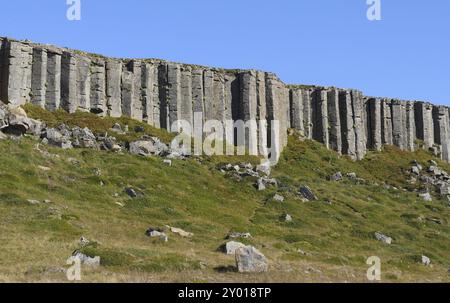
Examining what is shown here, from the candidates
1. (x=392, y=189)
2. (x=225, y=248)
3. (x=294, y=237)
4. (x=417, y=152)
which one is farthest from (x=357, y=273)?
(x=417, y=152)

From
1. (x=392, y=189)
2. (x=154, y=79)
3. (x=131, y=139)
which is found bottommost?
(x=392, y=189)

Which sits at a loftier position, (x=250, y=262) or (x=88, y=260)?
(x=88, y=260)

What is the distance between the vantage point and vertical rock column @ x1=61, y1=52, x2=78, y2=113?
273 feet

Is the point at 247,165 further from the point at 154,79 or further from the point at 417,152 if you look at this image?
the point at 417,152

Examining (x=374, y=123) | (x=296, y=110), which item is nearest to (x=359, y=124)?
(x=374, y=123)

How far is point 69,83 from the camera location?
83.4m

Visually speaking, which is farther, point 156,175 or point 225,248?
point 156,175

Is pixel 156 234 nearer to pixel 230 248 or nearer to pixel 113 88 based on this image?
pixel 230 248

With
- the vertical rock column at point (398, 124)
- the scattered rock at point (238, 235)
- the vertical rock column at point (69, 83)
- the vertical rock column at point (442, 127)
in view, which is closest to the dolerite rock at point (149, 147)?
the vertical rock column at point (69, 83)

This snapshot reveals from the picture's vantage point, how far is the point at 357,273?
35.4 metres

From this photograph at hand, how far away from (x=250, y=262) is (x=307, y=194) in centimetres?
3752

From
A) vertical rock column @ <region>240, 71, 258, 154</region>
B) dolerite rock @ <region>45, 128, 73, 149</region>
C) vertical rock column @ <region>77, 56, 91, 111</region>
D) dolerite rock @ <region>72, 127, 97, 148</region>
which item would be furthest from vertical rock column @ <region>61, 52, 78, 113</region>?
vertical rock column @ <region>240, 71, 258, 154</region>

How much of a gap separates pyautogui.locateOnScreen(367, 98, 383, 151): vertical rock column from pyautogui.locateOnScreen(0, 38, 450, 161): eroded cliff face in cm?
20
